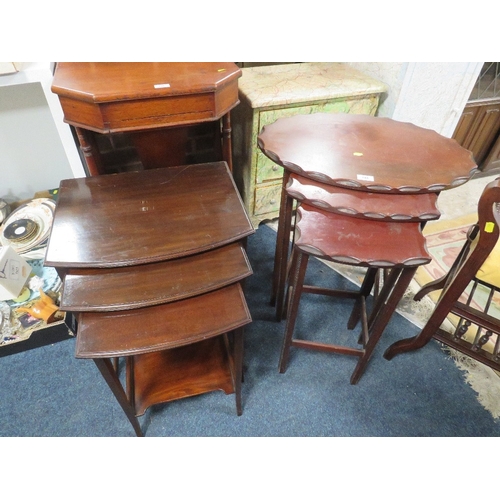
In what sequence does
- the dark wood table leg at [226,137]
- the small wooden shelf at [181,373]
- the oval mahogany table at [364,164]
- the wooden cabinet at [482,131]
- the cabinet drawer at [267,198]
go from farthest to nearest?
the wooden cabinet at [482,131] → the cabinet drawer at [267,198] → the dark wood table leg at [226,137] → the small wooden shelf at [181,373] → the oval mahogany table at [364,164]

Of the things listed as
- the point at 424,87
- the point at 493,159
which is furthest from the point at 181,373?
the point at 493,159

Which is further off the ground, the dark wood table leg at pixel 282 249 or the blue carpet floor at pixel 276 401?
the dark wood table leg at pixel 282 249

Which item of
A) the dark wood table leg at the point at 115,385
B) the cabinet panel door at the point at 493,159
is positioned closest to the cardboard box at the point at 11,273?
the dark wood table leg at the point at 115,385

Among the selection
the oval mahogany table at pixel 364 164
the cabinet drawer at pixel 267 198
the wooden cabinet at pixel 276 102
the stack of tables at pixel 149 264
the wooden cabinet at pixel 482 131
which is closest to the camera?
the stack of tables at pixel 149 264

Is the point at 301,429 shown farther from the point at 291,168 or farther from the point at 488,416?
the point at 291,168

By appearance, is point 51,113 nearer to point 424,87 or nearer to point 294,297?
point 294,297

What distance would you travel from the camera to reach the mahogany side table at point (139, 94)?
3.85 feet

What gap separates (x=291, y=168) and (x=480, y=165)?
7.41ft

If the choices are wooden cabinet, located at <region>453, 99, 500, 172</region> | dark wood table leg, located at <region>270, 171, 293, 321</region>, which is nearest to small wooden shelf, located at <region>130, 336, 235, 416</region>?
dark wood table leg, located at <region>270, 171, 293, 321</region>

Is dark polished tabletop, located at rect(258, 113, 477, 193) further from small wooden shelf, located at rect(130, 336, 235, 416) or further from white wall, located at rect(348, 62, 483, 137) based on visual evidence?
small wooden shelf, located at rect(130, 336, 235, 416)

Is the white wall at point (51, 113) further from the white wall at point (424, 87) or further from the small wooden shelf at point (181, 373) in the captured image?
the small wooden shelf at point (181, 373)

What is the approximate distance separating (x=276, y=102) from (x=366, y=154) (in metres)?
0.66

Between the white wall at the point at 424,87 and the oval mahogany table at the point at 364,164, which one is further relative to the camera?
the white wall at the point at 424,87

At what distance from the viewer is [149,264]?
105cm
